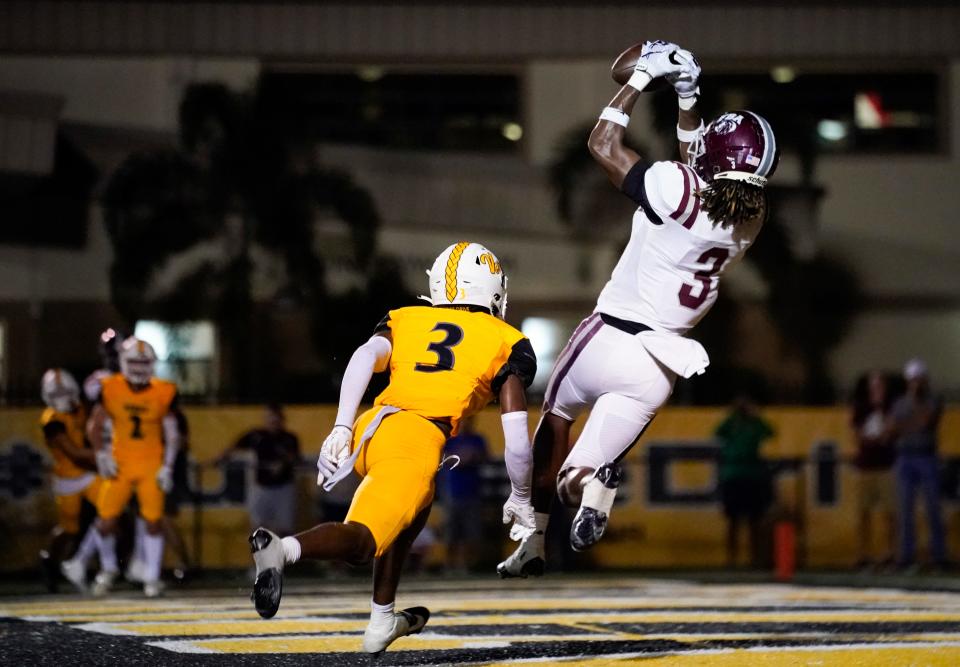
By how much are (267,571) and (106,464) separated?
6.69 metres

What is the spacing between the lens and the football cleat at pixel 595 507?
6473 millimetres

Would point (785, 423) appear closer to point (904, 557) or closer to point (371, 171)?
point (904, 557)

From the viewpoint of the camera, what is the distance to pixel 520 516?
6.66 metres

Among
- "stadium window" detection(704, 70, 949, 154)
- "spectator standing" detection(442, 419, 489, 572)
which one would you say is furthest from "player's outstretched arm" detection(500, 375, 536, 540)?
"stadium window" detection(704, 70, 949, 154)

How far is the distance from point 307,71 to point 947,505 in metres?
11.9

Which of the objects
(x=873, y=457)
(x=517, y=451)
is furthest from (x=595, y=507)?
(x=873, y=457)

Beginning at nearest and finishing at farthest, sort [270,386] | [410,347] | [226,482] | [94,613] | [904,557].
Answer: [410,347] < [94,613] < [904,557] < [226,482] < [270,386]

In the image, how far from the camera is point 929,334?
79.7ft

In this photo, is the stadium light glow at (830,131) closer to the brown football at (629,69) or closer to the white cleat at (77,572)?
the white cleat at (77,572)

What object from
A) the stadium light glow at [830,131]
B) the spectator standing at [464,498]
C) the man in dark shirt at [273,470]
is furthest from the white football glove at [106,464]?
the stadium light glow at [830,131]

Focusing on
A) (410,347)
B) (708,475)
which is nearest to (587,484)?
(410,347)

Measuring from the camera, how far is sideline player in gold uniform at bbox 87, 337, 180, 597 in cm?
1201

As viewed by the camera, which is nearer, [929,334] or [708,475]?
[708,475]

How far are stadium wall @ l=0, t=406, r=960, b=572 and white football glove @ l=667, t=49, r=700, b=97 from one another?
8.64 m
